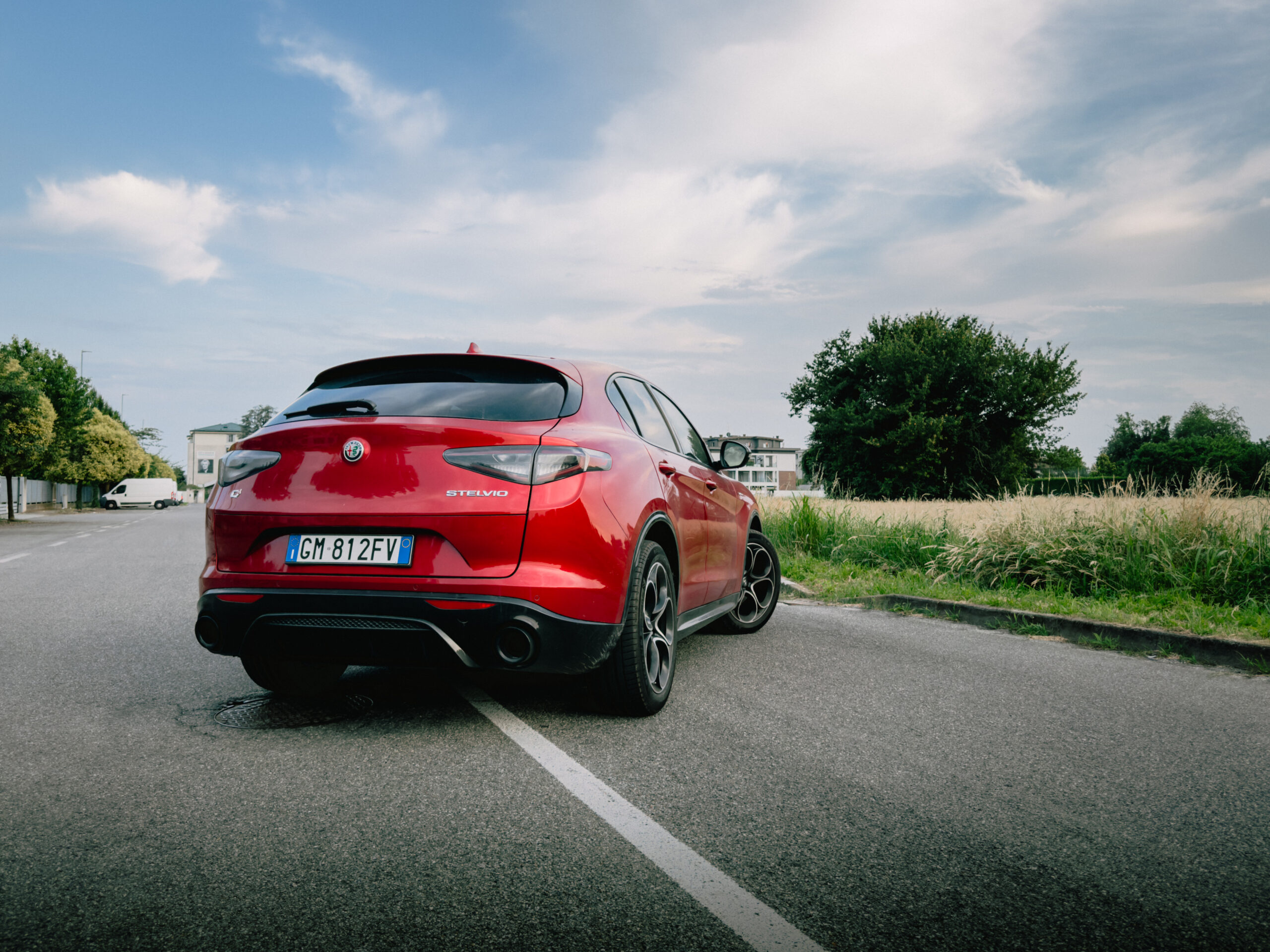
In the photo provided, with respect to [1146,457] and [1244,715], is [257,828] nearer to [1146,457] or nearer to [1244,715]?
[1244,715]

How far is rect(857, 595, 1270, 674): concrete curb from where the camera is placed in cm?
595

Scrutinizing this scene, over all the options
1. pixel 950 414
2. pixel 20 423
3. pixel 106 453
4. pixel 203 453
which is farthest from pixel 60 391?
pixel 203 453

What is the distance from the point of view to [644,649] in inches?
161

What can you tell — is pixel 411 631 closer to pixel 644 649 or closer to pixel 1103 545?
pixel 644 649

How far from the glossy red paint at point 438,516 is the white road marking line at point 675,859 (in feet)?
1.93

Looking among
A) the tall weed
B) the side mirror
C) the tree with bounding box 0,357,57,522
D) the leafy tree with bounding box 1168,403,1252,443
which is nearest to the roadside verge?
the tall weed

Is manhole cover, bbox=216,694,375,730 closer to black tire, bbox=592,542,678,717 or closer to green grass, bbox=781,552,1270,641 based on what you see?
black tire, bbox=592,542,678,717

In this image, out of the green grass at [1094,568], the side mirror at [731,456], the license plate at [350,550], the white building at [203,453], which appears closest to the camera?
the license plate at [350,550]

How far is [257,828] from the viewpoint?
2811 mm

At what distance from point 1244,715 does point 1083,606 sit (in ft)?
10.3

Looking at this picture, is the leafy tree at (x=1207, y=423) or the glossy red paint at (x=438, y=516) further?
the leafy tree at (x=1207, y=423)

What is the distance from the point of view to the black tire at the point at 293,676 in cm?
436

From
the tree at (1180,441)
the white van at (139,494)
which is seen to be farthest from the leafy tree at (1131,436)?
the white van at (139,494)

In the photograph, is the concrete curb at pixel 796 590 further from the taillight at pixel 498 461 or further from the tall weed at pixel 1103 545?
the taillight at pixel 498 461
